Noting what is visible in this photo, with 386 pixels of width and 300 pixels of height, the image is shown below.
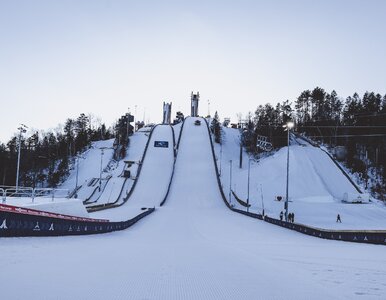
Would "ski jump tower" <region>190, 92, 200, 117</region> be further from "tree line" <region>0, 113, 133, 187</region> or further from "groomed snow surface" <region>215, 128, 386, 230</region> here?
"groomed snow surface" <region>215, 128, 386, 230</region>

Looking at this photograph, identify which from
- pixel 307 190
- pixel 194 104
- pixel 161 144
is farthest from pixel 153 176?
pixel 194 104

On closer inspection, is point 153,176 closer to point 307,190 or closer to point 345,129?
point 307,190

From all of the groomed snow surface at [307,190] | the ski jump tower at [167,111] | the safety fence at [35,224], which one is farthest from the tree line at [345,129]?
the safety fence at [35,224]

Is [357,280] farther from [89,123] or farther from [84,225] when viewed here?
[89,123]

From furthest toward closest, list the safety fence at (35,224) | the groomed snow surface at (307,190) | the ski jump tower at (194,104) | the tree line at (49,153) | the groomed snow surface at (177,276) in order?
the ski jump tower at (194,104), the tree line at (49,153), the groomed snow surface at (307,190), the safety fence at (35,224), the groomed snow surface at (177,276)

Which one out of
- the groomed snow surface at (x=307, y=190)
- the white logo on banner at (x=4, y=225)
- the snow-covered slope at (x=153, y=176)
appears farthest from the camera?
the snow-covered slope at (x=153, y=176)

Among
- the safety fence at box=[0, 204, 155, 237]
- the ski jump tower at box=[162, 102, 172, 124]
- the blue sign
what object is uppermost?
the ski jump tower at box=[162, 102, 172, 124]

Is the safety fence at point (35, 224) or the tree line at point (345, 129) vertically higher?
the tree line at point (345, 129)

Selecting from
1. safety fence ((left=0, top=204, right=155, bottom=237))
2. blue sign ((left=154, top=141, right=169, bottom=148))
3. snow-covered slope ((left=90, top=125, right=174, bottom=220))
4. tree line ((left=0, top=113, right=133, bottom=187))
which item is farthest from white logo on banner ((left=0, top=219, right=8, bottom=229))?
blue sign ((left=154, top=141, right=169, bottom=148))

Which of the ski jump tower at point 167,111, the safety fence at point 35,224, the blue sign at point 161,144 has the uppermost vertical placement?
the ski jump tower at point 167,111

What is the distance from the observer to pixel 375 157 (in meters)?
72.2

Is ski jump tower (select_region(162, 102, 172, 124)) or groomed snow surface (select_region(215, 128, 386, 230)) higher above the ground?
ski jump tower (select_region(162, 102, 172, 124))

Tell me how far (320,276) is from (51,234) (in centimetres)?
1018

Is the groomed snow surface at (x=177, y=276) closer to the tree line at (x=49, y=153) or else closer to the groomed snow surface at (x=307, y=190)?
the groomed snow surface at (x=307, y=190)
